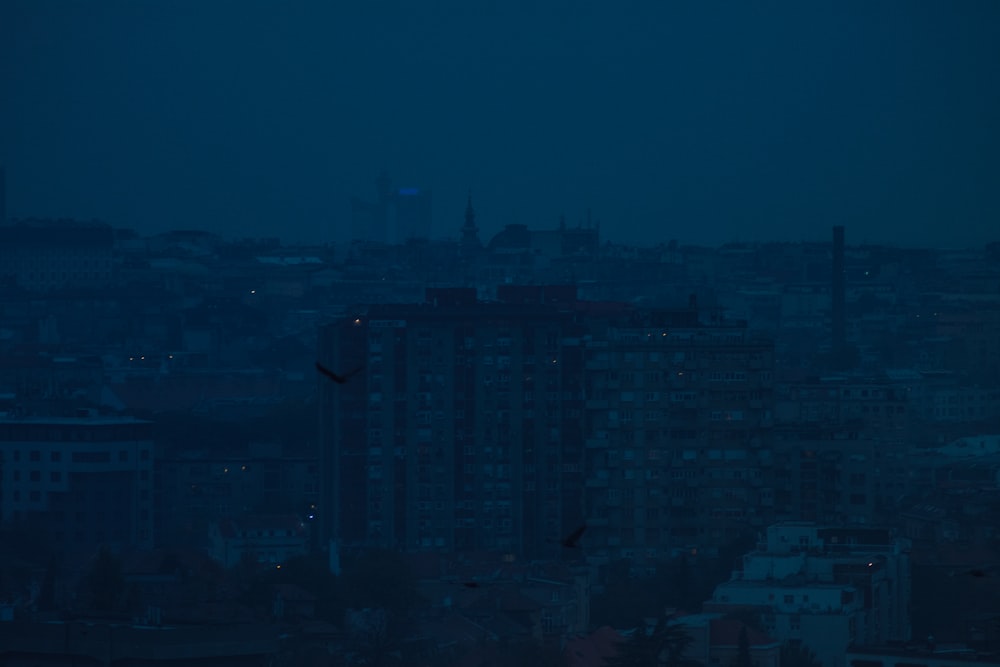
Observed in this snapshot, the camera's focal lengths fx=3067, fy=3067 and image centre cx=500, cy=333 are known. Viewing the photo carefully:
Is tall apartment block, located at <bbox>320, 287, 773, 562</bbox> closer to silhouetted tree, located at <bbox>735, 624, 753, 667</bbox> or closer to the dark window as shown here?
the dark window

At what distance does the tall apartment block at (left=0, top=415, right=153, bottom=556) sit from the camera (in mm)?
23125

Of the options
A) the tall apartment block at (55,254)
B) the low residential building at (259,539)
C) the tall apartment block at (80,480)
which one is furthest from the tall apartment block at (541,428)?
the tall apartment block at (55,254)

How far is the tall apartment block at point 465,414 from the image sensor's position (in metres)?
22.5

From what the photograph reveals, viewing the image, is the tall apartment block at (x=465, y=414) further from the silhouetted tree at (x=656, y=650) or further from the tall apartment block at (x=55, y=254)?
the tall apartment block at (x=55, y=254)

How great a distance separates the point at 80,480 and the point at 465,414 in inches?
117

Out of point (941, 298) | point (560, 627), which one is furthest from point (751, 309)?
point (560, 627)

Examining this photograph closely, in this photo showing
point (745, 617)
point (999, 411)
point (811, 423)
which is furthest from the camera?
point (999, 411)

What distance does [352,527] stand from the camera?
72.4ft

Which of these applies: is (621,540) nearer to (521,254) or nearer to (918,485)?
(918,485)

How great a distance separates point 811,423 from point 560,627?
9.07 meters

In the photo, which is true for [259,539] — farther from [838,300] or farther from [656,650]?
[838,300]

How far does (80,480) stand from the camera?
76.1 ft

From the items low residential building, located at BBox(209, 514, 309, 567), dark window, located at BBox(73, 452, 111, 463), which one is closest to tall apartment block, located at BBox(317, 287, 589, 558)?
low residential building, located at BBox(209, 514, 309, 567)

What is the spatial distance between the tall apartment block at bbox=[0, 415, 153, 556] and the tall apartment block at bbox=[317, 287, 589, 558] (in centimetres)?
164
